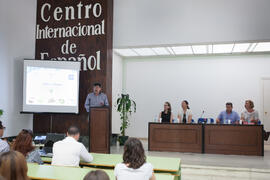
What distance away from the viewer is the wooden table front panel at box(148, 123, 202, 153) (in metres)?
6.86

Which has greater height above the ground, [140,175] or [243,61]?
[243,61]

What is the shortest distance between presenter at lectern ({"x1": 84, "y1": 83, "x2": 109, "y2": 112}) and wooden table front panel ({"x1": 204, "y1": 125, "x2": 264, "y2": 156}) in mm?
2538

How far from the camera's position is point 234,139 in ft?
21.8

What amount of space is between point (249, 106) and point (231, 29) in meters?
1.91

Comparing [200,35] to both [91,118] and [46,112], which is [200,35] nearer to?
[91,118]

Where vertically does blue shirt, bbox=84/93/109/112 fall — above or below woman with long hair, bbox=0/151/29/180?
above

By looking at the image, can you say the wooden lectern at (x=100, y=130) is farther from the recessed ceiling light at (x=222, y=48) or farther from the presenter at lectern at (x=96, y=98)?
the recessed ceiling light at (x=222, y=48)

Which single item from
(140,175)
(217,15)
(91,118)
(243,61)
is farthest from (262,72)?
(140,175)

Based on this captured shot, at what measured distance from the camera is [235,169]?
5148 millimetres

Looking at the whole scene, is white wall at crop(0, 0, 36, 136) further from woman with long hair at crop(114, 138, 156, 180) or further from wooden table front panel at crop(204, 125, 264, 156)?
woman with long hair at crop(114, 138, 156, 180)

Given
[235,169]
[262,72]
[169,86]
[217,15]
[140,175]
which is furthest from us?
[169,86]

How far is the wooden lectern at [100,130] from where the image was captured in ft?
20.7

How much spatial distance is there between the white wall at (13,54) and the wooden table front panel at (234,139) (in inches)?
186

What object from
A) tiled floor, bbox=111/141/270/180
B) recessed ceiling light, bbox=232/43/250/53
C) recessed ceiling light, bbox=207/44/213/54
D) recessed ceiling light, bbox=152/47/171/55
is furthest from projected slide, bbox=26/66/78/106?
recessed ceiling light, bbox=232/43/250/53
